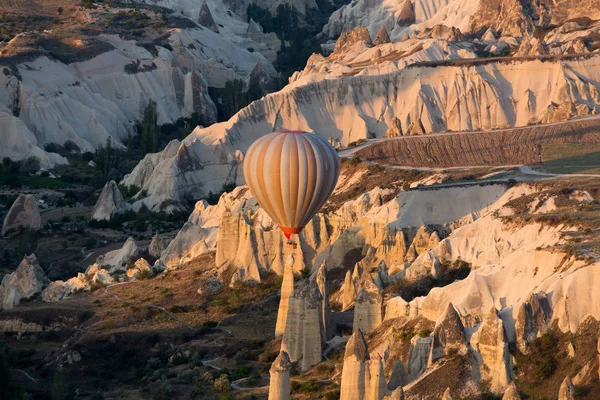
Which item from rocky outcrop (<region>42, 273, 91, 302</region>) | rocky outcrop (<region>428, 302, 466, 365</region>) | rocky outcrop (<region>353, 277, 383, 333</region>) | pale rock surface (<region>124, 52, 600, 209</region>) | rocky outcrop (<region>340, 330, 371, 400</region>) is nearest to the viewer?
rocky outcrop (<region>340, 330, 371, 400</region>)

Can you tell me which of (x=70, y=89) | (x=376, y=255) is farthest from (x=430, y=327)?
(x=70, y=89)

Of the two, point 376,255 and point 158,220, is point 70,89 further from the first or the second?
point 376,255

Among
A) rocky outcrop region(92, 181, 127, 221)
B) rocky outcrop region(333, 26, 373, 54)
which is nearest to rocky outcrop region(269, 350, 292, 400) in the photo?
rocky outcrop region(92, 181, 127, 221)

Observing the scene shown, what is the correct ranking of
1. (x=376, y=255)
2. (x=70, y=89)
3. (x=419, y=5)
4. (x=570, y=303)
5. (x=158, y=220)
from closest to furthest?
(x=570, y=303)
(x=376, y=255)
(x=158, y=220)
(x=70, y=89)
(x=419, y=5)

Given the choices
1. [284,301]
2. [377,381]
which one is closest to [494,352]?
[377,381]

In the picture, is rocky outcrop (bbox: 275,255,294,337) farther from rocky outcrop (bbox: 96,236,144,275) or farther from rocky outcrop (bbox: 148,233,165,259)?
rocky outcrop (bbox: 148,233,165,259)

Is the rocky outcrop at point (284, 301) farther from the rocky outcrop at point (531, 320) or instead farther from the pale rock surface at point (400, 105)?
the pale rock surface at point (400, 105)

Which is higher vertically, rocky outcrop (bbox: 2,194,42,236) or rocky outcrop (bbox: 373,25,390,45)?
rocky outcrop (bbox: 2,194,42,236)

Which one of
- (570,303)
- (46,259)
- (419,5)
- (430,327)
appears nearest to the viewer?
(570,303)
